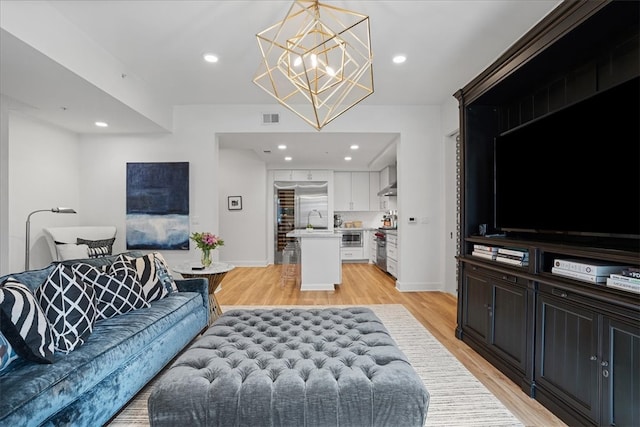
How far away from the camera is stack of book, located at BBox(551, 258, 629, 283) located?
65.5 inches

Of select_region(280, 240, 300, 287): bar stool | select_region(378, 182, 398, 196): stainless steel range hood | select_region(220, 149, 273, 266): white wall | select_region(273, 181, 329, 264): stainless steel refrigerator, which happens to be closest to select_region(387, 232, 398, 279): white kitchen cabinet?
select_region(378, 182, 398, 196): stainless steel range hood

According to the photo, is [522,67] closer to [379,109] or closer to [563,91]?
[563,91]

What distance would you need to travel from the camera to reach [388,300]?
4457 mm

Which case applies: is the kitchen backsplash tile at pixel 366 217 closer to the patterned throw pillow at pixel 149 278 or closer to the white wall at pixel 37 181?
the white wall at pixel 37 181

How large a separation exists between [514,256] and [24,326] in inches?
120

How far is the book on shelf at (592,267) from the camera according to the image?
1664 mm

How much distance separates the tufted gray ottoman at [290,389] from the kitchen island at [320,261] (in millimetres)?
3248

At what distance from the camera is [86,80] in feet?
9.96

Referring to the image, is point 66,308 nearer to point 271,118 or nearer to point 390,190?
point 271,118

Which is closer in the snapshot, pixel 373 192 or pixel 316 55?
pixel 316 55

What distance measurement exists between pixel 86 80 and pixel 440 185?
471 cm

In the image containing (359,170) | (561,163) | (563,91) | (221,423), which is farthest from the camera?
(359,170)

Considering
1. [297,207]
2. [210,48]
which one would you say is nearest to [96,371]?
[210,48]

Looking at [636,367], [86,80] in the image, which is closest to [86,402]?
[636,367]
